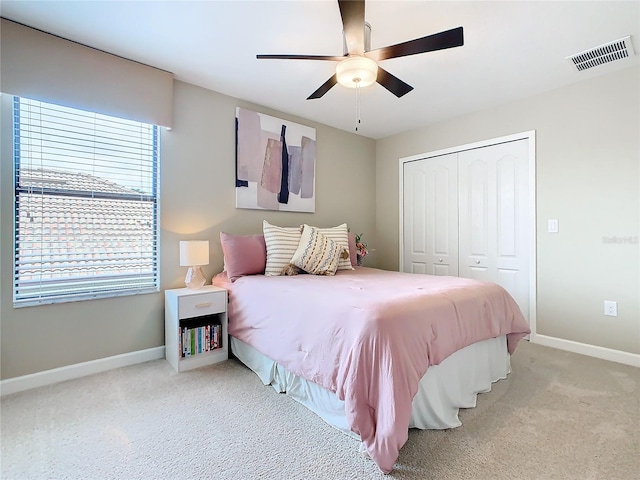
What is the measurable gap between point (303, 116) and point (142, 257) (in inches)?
89.9

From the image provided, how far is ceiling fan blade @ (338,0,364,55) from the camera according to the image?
1607mm

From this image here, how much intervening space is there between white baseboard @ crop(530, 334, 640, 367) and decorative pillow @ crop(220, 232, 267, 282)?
9.12 feet

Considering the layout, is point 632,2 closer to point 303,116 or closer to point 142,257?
point 303,116

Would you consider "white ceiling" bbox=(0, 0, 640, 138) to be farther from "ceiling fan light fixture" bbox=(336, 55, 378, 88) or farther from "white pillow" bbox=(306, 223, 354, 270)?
"white pillow" bbox=(306, 223, 354, 270)

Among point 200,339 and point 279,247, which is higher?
point 279,247

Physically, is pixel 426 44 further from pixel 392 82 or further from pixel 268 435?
pixel 268 435

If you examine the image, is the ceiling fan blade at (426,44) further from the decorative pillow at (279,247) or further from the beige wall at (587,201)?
the beige wall at (587,201)

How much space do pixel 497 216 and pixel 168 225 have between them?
130 inches

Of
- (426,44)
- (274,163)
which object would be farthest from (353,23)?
(274,163)

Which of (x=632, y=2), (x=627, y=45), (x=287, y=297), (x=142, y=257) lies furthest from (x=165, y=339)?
(x=627, y=45)

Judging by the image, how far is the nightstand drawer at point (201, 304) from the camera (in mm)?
2459

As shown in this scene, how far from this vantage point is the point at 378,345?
1465 mm

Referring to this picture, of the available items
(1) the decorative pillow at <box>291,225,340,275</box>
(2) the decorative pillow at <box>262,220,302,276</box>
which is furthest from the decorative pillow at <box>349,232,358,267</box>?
(2) the decorative pillow at <box>262,220,302,276</box>

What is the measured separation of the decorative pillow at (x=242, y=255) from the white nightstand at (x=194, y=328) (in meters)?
0.21
